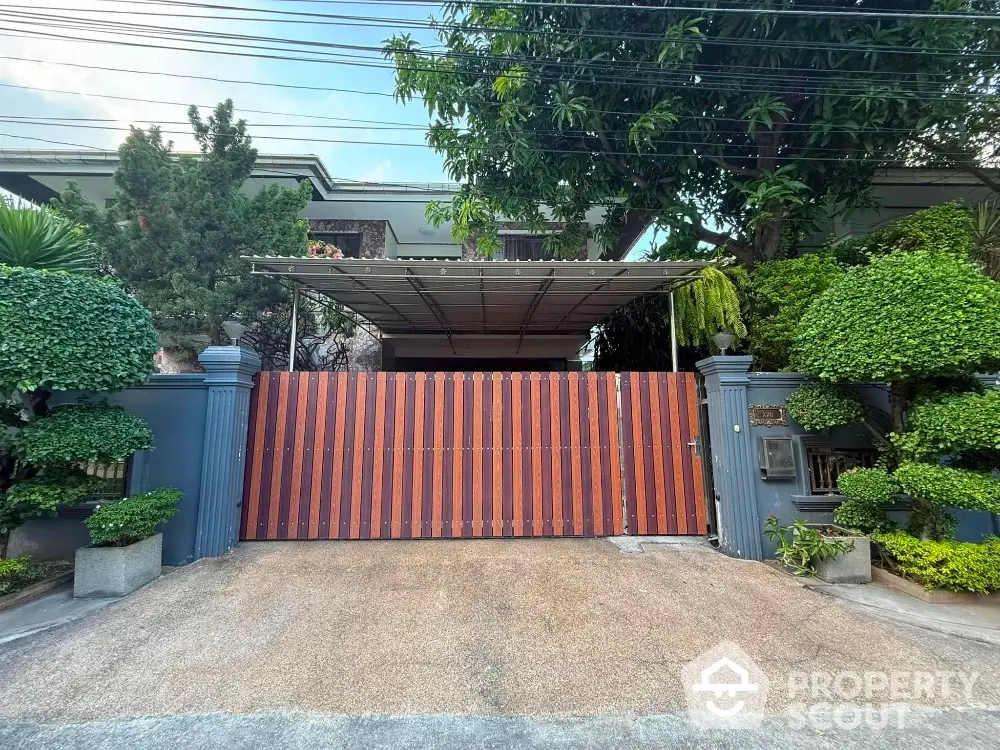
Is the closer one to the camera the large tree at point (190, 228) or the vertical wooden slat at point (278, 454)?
the vertical wooden slat at point (278, 454)

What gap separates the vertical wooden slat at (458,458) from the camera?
4.75 meters

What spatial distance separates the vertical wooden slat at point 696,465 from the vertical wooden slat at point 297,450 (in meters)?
4.43

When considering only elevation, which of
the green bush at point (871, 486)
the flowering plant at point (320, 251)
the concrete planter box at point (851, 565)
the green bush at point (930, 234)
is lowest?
the concrete planter box at point (851, 565)

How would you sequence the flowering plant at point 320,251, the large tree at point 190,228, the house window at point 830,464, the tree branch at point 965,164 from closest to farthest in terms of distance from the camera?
the house window at point 830,464 < the large tree at point 190,228 < the tree branch at point 965,164 < the flowering plant at point 320,251

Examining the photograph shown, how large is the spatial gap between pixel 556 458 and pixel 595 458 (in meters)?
0.45

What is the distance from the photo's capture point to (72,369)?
3273mm

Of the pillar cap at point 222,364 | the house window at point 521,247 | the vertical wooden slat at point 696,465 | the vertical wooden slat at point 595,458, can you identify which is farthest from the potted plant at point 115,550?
the house window at point 521,247

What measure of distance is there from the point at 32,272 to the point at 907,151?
10.8 meters

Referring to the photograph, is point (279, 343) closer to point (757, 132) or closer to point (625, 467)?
point (625, 467)

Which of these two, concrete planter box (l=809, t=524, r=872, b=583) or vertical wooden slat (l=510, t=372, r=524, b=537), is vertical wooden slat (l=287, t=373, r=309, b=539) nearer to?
vertical wooden slat (l=510, t=372, r=524, b=537)

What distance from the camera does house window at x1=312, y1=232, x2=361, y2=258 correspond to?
32.5ft

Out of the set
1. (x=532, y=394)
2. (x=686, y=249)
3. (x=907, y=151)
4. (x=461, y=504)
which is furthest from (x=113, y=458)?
(x=907, y=151)

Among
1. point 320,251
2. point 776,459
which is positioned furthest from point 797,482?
point 320,251

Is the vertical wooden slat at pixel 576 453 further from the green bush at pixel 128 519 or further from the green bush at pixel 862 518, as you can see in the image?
the green bush at pixel 128 519
